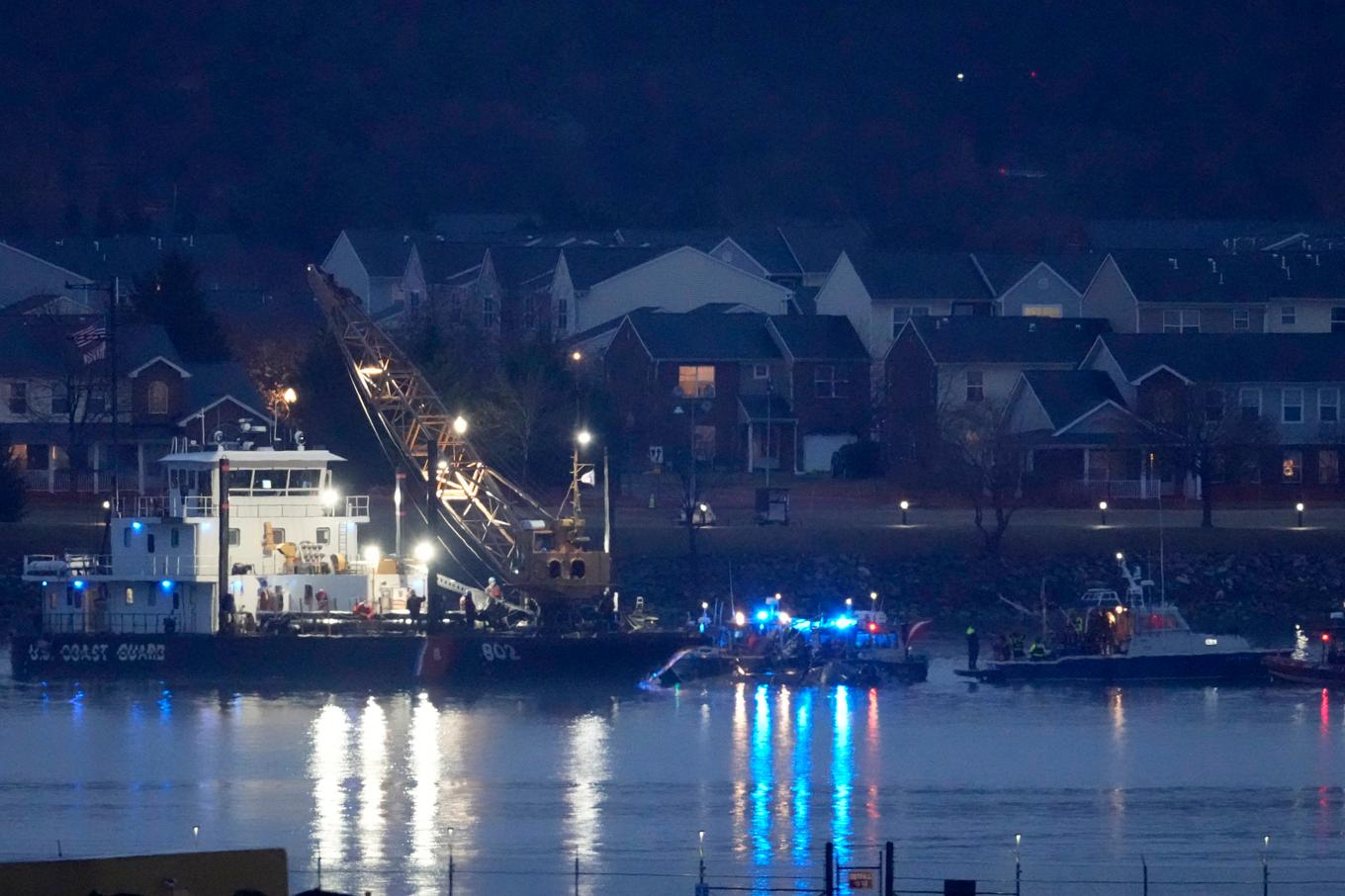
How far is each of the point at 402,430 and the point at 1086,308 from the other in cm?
3639

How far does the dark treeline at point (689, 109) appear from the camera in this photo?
151625 millimetres

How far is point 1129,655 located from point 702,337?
32.7m

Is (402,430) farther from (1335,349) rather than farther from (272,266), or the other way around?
(272,266)

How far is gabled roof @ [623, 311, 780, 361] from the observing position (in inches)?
3078

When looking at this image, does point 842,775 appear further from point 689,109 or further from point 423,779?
point 689,109

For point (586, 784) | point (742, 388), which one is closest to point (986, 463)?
point (742, 388)

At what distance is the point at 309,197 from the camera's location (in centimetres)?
13112

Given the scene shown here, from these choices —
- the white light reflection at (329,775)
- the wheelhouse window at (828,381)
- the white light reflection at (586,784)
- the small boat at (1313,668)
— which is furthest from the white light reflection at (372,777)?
the wheelhouse window at (828,381)

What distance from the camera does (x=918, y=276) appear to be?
8719cm

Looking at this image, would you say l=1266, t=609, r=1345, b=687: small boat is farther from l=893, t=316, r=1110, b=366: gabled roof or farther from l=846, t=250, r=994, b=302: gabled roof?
l=846, t=250, r=994, b=302: gabled roof

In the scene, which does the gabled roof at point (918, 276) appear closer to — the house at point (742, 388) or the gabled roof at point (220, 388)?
the house at point (742, 388)

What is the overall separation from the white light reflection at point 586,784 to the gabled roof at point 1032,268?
153 feet

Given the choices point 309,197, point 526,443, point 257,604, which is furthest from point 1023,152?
point 257,604

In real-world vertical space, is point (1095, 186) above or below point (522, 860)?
above
